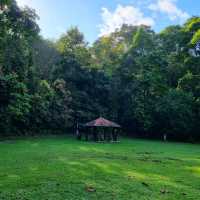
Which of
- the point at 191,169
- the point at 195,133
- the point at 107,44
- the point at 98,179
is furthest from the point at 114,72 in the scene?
the point at 98,179

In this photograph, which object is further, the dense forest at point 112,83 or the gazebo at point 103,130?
the dense forest at point 112,83

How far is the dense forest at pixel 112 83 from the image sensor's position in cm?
2914

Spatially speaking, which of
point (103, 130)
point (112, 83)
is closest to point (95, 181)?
point (103, 130)

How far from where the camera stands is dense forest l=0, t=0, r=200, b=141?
29.1 meters

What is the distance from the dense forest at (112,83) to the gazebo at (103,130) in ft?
15.4

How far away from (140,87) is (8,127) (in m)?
15.6

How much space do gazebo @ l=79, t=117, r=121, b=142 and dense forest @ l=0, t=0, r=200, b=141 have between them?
15.4 feet

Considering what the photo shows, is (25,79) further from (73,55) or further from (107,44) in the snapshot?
(107,44)

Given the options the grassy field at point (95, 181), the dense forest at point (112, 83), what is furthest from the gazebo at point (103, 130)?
the grassy field at point (95, 181)

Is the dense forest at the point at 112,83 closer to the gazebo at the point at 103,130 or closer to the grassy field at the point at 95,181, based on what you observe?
the gazebo at the point at 103,130

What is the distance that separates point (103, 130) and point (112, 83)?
31.5 ft

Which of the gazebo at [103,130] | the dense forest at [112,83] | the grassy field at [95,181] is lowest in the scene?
the grassy field at [95,181]

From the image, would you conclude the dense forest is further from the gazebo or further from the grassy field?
the grassy field

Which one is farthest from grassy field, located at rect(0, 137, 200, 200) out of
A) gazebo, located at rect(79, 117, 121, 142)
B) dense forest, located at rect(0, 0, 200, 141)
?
gazebo, located at rect(79, 117, 121, 142)
